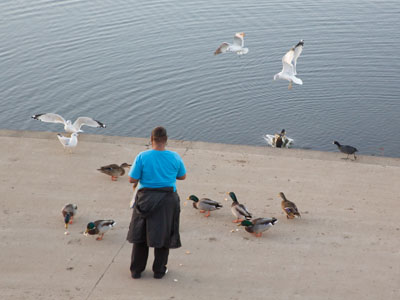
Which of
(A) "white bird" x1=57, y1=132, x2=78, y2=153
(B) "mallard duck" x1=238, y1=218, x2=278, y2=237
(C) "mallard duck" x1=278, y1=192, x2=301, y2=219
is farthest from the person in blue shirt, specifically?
(A) "white bird" x1=57, y1=132, x2=78, y2=153

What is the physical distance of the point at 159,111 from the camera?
55.1 ft

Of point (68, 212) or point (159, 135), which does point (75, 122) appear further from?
point (159, 135)

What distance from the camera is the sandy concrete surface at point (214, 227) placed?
7418 millimetres

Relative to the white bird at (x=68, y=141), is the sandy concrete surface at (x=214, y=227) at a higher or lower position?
lower

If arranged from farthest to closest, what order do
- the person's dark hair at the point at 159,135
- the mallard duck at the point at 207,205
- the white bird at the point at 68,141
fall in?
1. the white bird at the point at 68,141
2. the mallard duck at the point at 207,205
3. the person's dark hair at the point at 159,135

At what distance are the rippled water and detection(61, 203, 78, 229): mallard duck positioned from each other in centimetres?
687

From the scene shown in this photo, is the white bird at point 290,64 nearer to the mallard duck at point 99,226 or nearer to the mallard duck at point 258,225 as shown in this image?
the mallard duck at point 258,225

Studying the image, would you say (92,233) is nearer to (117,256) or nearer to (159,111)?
(117,256)

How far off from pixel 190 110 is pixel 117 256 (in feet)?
29.9

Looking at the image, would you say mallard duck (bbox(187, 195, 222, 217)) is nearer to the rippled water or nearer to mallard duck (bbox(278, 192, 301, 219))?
mallard duck (bbox(278, 192, 301, 219))

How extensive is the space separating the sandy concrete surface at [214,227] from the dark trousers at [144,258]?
0.48 ft

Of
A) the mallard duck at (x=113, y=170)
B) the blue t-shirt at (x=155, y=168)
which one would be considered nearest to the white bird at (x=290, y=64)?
the mallard duck at (x=113, y=170)

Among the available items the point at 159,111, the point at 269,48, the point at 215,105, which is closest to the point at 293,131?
the point at 215,105

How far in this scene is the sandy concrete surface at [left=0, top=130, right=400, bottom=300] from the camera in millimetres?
7418
